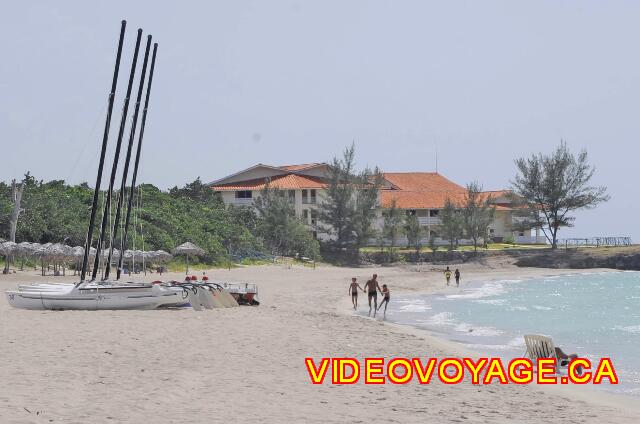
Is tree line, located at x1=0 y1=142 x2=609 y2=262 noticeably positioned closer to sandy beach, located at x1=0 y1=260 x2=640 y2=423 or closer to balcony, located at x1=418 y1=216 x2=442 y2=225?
balcony, located at x1=418 y1=216 x2=442 y2=225

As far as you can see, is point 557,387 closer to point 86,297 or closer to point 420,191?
point 86,297

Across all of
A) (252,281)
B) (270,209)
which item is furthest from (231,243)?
(252,281)

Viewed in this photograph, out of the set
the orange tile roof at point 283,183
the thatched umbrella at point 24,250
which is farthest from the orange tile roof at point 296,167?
the thatched umbrella at point 24,250

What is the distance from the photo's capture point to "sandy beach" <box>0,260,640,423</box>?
966cm

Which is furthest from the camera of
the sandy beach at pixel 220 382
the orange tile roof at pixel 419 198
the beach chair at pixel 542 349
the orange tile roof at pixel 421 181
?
the orange tile roof at pixel 421 181

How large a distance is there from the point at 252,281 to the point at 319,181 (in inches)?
1737

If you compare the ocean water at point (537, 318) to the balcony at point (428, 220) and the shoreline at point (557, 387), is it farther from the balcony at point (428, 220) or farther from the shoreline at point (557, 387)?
the balcony at point (428, 220)

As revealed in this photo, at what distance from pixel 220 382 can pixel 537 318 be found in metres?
21.2

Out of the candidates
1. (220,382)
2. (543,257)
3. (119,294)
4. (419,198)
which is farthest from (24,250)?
(419,198)

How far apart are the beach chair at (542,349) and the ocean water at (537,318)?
115 cm

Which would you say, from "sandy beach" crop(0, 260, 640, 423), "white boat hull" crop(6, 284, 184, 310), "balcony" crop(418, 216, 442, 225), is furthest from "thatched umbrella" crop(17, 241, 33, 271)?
"balcony" crop(418, 216, 442, 225)

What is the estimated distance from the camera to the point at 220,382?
465 inches

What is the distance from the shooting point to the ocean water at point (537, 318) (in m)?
20.3

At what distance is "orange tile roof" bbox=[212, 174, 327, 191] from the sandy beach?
206 ft
